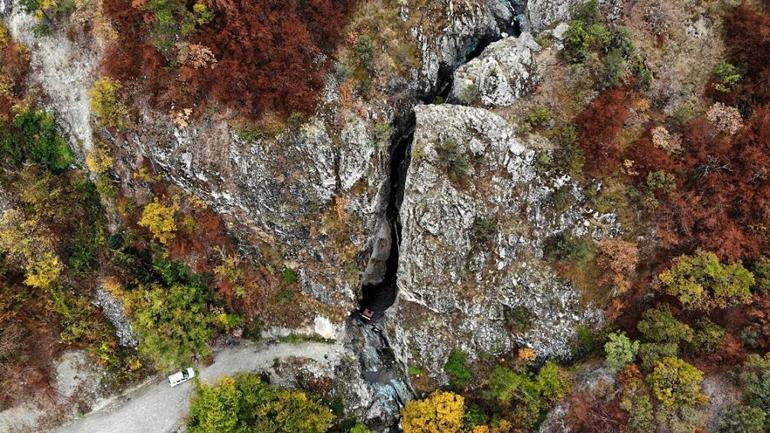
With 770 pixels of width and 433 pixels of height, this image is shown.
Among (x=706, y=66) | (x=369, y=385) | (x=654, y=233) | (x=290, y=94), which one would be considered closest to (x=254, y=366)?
(x=369, y=385)

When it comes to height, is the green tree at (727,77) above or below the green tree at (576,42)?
below

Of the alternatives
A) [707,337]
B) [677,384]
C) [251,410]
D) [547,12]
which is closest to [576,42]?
[547,12]

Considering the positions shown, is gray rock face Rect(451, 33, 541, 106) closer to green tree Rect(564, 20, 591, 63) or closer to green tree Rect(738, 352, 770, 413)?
green tree Rect(564, 20, 591, 63)

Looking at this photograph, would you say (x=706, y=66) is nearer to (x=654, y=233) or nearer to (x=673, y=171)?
(x=673, y=171)

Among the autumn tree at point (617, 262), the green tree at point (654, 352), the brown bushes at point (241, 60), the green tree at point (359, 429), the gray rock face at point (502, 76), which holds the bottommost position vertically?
the green tree at point (359, 429)

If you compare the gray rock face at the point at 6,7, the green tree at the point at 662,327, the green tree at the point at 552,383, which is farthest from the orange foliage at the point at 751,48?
the gray rock face at the point at 6,7

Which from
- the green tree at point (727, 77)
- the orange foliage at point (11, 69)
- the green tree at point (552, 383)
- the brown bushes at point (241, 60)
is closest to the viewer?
the green tree at point (727, 77)

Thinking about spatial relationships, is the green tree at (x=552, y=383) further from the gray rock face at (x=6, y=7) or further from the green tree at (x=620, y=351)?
the gray rock face at (x=6, y=7)
